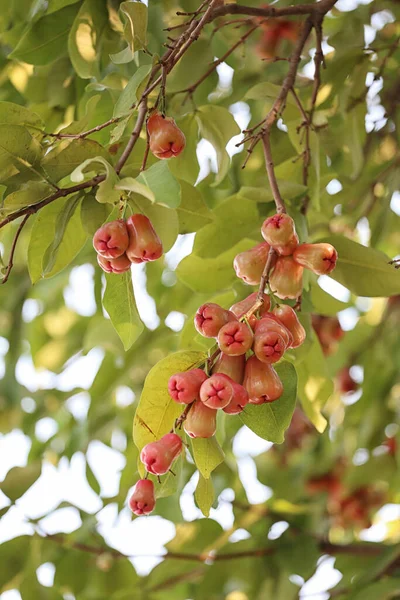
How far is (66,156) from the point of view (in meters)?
0.90

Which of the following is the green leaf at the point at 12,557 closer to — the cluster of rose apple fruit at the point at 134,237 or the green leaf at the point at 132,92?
the cluster of rose apple fruit at the point at 134,237

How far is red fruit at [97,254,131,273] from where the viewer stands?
34.3 inches

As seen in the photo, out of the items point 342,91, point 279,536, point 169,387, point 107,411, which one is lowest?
point 279,536

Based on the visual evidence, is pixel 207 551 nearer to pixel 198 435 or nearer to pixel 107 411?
pixel 107 411

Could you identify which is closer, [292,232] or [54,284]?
[292,232]

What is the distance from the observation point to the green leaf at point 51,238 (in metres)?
0.97

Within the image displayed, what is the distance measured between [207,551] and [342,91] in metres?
1.01

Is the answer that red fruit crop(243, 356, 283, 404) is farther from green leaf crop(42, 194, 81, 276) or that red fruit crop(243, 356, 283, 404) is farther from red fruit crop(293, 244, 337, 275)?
green leaf crop(42, 194, 81, 276)

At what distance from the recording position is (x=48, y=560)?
168cm

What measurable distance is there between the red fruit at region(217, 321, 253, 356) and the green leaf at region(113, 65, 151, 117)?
0.26 meters

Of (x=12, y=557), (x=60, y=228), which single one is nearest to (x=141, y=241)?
(x=60, y=228)

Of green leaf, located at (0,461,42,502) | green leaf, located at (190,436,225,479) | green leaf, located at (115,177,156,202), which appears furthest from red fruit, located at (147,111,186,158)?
green leaf, located at (0,461,42,502)

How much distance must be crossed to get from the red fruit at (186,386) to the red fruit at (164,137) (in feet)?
0.80

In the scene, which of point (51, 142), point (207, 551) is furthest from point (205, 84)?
point (207, 551)
